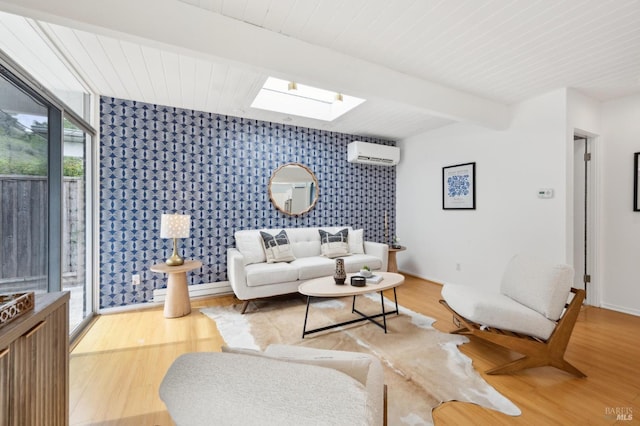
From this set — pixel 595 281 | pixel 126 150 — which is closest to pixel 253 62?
pixel 126 150

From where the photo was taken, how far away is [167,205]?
3.41 m

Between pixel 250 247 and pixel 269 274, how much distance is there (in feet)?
1.94

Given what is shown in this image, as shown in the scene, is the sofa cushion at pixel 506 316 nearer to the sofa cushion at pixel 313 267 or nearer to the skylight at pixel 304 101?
the sofa cushion at pixel 313 267

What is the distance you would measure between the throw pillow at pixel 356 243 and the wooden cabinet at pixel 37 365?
3.31 m

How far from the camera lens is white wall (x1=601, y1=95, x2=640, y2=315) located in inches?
118

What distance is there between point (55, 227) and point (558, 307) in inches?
151

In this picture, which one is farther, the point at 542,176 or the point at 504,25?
the point at 542,176

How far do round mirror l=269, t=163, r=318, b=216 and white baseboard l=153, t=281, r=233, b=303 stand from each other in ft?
4.34

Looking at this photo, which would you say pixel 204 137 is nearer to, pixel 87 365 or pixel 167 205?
pixel 167 205

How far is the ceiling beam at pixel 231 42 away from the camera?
1539 millimetres

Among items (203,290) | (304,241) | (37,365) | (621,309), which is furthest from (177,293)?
(621,309)

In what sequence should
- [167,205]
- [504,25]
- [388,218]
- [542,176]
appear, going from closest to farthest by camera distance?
[504,25] → [542,176] → [167,205] → [388,218]

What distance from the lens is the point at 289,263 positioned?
3533 millimetres

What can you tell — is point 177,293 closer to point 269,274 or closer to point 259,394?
point 269,274
